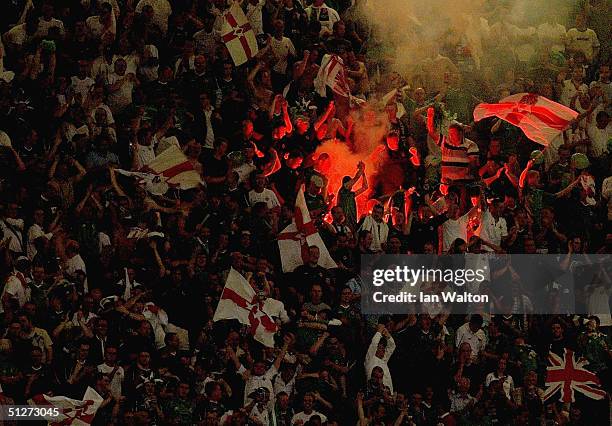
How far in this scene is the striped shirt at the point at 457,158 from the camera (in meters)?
12.5

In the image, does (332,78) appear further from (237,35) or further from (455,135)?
(455,135)

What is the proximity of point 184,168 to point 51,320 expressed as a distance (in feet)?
6.02

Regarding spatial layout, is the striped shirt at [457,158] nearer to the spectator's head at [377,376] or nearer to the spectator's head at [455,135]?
the spectator's head at [455,135]

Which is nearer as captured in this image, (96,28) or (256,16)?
(96,28)

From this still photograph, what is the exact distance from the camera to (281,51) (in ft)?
41.3

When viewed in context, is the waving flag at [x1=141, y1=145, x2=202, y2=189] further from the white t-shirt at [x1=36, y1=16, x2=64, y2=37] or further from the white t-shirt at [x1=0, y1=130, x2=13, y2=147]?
the white t-shirt at [x1=36, y1=16, x2=64, y2=37]

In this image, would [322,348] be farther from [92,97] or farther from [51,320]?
[92,97]

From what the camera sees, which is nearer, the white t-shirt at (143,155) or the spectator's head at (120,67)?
the white t-shirt at (143,155)

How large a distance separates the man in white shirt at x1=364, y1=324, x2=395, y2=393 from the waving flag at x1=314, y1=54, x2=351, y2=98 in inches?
93.1

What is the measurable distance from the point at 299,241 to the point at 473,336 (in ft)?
5.91

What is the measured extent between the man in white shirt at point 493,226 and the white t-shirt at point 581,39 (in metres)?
1.81

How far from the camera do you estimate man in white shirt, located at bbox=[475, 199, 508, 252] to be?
1220 cm

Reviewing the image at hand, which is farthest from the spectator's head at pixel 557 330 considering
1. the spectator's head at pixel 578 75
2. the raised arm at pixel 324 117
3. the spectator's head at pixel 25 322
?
the spectator's head at pixel 25 322

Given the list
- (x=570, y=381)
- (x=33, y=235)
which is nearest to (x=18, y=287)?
(x=33, y=235)
